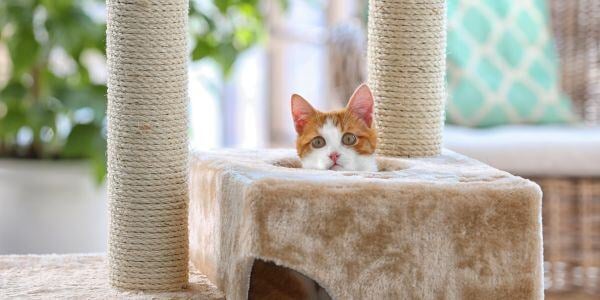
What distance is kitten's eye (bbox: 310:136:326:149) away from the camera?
167cm

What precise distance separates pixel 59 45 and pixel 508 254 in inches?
64.6

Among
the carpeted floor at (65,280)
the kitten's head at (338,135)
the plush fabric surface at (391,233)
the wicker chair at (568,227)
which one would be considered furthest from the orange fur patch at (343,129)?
the wicker chair at (568,227)

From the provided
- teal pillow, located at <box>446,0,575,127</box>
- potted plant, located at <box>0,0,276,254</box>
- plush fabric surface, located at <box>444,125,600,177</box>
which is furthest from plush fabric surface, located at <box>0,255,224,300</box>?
teal pillow, located at <box>446,0,575,127</box>

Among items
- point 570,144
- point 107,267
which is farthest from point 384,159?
point 570,144

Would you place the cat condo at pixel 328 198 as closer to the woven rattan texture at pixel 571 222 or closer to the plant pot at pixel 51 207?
the woven rattan texture at pixel 571 222

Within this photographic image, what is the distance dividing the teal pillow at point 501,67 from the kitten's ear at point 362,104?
116 centimetres

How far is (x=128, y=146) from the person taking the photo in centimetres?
167

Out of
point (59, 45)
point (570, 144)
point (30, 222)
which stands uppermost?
point (59, 45)

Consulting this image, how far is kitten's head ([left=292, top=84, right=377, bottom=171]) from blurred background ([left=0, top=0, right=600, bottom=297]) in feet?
2.98

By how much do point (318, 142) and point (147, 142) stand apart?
273 millimetres

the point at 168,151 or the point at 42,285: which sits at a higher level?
the point at 168,151

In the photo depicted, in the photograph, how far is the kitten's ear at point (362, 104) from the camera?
167 cm

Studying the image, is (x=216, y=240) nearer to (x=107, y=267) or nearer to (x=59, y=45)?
(x=107, y=267)

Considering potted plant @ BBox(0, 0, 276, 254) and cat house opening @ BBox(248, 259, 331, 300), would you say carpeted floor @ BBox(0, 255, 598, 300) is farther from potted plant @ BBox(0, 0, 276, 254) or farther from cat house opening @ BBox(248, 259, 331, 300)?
potted plant @ BBox(0, 0, 276, 254)
